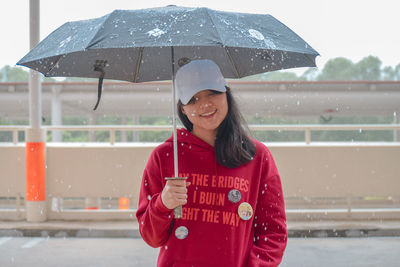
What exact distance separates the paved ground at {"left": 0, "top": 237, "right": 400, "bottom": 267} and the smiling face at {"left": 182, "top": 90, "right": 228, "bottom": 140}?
4.25 meters

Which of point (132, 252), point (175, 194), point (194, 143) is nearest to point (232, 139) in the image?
point (194, 143)

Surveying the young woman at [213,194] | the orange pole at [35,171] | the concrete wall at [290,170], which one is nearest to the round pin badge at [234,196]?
the young woman at [213,194]

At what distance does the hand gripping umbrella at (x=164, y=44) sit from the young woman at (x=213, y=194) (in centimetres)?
15

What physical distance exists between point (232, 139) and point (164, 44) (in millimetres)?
548

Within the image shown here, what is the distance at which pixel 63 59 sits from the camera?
2664 mm

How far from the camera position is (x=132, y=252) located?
6.75 meters

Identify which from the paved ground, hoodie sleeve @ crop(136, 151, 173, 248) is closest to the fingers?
hoodie sleeve @ crop(136, 151, 173, 248)

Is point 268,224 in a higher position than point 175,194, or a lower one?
lower

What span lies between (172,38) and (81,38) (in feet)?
1.55

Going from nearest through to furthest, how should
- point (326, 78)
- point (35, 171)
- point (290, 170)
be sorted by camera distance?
point (35, 171), point (290, 170), point (326, 78)

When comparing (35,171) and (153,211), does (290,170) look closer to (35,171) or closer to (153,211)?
(35,171)

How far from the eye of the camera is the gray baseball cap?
217 centimetres

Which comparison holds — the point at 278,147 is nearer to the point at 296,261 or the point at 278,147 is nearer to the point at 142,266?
the point at 296,261

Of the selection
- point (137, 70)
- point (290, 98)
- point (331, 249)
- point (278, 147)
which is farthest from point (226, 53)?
point (290, 98)
